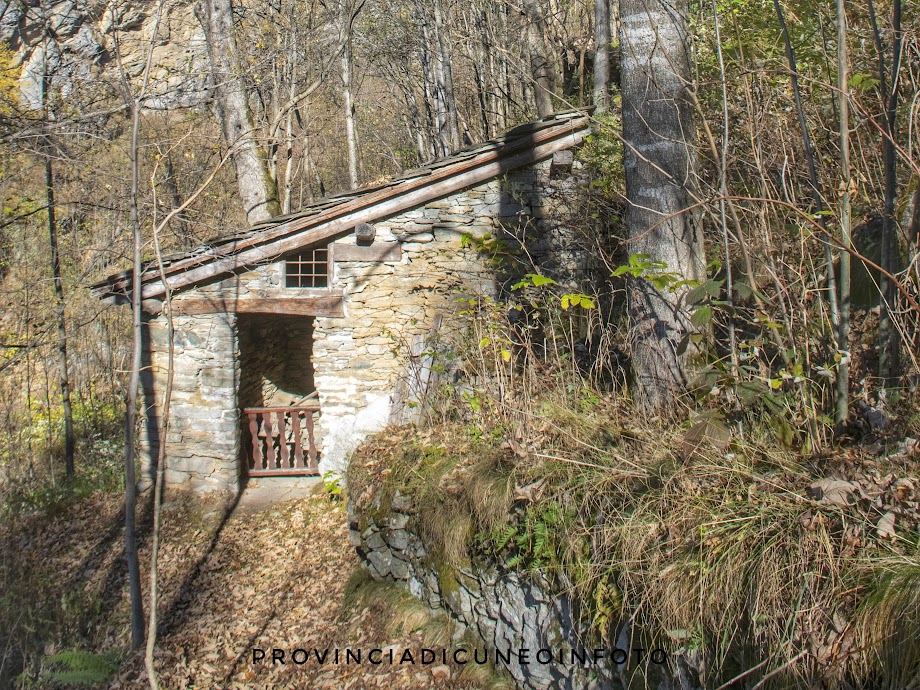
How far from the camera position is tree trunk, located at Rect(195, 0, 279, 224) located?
34.7 feet

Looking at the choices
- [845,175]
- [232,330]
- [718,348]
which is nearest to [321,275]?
[232,330]

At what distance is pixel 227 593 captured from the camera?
6121 mm

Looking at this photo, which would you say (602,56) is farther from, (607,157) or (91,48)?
(91,48)

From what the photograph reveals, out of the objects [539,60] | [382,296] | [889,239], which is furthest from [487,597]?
[539,60]

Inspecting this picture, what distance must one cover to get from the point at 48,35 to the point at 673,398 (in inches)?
320

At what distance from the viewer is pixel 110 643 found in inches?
220

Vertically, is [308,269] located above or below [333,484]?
above

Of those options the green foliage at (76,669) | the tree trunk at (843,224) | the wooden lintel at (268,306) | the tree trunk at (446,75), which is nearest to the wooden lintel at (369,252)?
the wooden lintel at (268,306)

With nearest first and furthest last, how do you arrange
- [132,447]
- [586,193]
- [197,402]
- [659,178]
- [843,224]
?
1. [843,224]
2. [659,178]
3. [132,447]
4. [586,193]
5. [197,402]

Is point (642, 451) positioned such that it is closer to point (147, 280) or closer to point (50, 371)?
point (147, 280)

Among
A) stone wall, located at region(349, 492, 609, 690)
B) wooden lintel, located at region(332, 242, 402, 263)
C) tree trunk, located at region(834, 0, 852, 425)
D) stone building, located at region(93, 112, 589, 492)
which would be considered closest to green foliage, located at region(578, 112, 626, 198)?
stone building, located at region(93, 112, 589, 492)

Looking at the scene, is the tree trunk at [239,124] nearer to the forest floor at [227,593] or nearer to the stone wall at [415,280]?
the stone wall at [415,280]

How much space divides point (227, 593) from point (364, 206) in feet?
14.1

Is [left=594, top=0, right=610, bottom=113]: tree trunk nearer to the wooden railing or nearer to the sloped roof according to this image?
the sloped roof
